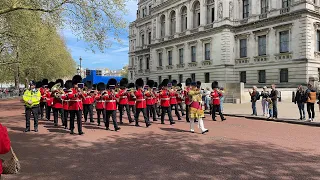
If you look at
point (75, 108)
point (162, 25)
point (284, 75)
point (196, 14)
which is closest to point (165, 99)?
point (75, 108)

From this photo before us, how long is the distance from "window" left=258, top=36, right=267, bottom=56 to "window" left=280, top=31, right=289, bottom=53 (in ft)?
6.94

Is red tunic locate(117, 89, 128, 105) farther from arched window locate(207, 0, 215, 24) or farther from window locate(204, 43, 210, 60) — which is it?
arched window locate(207, 0, 215, 24)

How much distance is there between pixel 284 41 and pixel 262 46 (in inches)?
119

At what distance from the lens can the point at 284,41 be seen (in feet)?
104

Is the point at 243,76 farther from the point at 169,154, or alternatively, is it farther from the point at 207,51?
the point at 169,154

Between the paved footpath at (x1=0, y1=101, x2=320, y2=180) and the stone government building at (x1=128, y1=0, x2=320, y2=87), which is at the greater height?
the stone government building at (x1=128, y1=0, x2=320, y2=87)

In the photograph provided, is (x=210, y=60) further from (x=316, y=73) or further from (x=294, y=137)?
(x=294, y=137)

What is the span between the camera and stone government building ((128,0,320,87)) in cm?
2955

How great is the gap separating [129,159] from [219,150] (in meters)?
2.62

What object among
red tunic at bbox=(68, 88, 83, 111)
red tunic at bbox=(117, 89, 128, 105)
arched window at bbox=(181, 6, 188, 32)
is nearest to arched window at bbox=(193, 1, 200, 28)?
arched window at bbox=(181, 6, 188, 32)

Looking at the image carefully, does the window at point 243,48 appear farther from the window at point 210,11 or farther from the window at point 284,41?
the window at point 210,11

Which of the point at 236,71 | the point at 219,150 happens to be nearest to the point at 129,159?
the point at 219,150

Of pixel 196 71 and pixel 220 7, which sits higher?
pixel 220 7

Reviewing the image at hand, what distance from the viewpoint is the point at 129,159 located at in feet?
22.3
